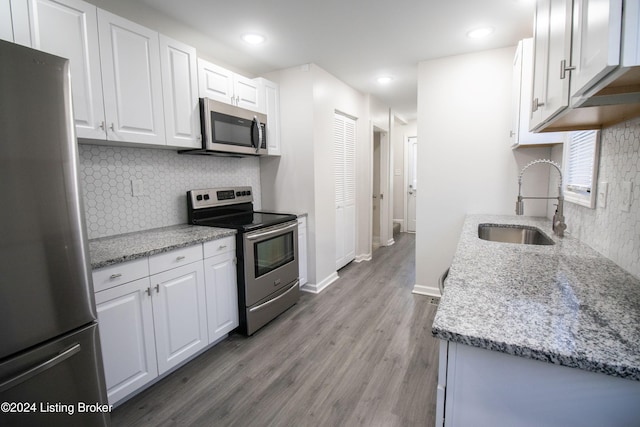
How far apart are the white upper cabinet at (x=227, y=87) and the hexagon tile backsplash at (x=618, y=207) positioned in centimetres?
255

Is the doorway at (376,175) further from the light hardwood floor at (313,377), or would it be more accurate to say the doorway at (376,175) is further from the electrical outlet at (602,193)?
the electrical outlet at (602,193)

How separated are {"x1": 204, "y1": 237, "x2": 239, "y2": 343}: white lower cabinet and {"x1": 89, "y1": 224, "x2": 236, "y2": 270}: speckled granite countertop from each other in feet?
0.32

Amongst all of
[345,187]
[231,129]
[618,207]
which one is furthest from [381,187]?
[618,207]

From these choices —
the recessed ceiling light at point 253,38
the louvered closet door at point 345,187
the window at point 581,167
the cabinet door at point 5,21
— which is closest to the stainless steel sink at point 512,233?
the window at point 581,167

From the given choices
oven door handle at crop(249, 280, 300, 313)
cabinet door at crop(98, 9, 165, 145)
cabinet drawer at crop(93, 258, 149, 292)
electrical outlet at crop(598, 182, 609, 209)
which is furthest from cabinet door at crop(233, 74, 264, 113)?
electrical outlet at crop(598, 182, 609, 209)

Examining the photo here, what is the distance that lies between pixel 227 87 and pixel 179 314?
1866mm

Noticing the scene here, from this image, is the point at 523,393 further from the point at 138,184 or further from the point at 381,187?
the point at 381,187

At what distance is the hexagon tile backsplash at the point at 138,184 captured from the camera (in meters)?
1.98

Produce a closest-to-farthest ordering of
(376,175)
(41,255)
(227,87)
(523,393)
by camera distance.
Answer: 1. (523,393)
2. (41,255)
3. (227,87)
4. (376,175)

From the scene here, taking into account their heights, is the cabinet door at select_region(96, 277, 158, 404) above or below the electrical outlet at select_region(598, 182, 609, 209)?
below

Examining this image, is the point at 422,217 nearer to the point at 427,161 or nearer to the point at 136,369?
the point at 427,161

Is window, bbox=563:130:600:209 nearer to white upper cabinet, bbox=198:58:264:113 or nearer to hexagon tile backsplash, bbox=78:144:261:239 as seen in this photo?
white upper cabinet, bbox=198:58:264:113

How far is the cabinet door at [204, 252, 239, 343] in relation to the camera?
2.20 meters

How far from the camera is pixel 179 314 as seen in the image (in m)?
1.96
